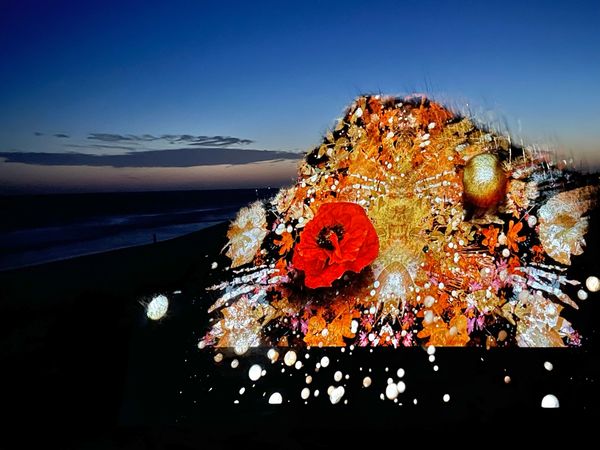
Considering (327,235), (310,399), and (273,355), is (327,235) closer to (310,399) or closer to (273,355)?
(273,355)

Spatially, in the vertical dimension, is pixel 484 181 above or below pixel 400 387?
above

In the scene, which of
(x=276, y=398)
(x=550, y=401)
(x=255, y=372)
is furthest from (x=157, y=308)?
(x=550, y=401)

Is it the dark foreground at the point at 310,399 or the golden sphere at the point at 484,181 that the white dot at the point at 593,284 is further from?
the golden sphere at the point at 484,181

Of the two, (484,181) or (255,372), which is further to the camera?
(255,372)

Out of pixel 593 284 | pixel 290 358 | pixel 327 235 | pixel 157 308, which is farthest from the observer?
pixel 157 308

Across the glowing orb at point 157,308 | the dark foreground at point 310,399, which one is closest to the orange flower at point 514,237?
the dark foreground at point 310,399

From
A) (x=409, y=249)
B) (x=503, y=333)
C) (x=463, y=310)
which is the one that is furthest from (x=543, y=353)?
(x=409, y=249)

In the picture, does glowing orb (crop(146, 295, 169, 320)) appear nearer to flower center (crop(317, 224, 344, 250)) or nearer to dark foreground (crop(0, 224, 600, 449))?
dark foreground (crop(0, 224, 600, 449))

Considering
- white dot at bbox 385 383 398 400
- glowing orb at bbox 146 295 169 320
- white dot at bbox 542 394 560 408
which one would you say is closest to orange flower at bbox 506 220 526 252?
white dot at bbox 542 394 560 408
